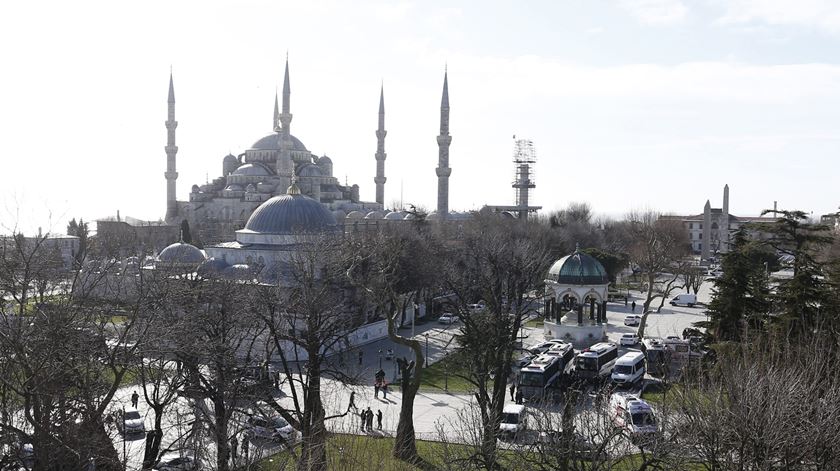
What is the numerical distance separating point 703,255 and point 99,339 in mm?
Result: 71405

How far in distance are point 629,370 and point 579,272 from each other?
992 cm

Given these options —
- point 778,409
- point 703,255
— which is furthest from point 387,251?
point 703,255

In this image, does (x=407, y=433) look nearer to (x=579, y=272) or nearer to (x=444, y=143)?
(x=579, y=272)

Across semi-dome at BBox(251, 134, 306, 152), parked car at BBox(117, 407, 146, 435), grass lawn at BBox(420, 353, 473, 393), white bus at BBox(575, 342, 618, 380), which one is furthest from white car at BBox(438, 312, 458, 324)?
semi-dome at BBox(251, 134, 306, 152)

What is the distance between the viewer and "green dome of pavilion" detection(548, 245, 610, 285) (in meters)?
31.6

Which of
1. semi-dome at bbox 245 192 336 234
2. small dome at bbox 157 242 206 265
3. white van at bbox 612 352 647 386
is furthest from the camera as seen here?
semi-dome at bbox 245 192 336 234

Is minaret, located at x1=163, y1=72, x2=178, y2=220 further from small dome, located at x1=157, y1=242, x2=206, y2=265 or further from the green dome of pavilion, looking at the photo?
the green dome of pavilion

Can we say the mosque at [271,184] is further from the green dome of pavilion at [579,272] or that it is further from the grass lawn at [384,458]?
the grass lawn at [384,458]

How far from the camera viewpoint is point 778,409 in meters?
9.74

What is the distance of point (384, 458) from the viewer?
12.4 m

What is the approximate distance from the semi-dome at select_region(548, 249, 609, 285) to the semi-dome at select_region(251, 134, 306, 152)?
43469 mm

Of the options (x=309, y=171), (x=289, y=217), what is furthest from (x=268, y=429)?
(x=309, y=171)

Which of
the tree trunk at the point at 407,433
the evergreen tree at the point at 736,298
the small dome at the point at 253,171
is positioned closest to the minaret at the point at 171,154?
the small dome at the point at 253,171

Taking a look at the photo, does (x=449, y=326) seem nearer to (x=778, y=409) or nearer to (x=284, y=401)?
(x=284, y=401)
